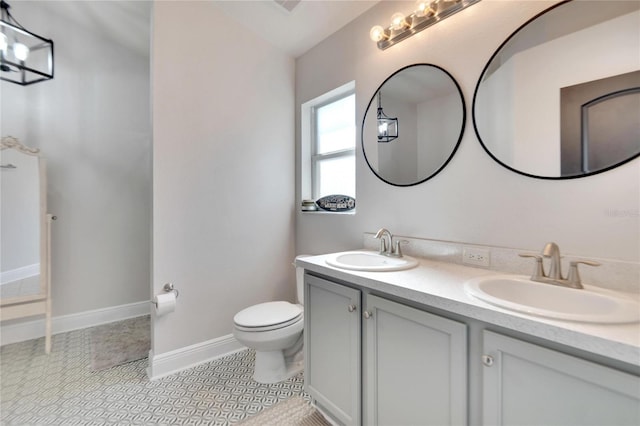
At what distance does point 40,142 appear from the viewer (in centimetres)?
241

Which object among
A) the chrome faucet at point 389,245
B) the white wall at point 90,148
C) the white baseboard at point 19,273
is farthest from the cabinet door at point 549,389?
the white baseboard at point 19,273

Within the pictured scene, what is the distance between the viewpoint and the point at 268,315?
180 cm

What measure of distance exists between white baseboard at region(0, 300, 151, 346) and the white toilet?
1.86 metres

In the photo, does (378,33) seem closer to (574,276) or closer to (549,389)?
(574,276)

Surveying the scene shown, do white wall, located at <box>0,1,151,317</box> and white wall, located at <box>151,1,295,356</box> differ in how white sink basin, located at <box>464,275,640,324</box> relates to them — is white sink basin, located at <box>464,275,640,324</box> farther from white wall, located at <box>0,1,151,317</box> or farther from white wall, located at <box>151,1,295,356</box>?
white wall, located at <box>0,1,151,317</box>

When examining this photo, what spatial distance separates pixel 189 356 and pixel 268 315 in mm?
749

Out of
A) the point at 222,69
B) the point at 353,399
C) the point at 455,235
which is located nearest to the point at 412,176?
the point at 455,235

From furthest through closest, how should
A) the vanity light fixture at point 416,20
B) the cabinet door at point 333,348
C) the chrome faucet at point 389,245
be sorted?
the chrome faucet at point 389,245
the vanity light fixture at point 416,20
the cabinet door at point 333,348

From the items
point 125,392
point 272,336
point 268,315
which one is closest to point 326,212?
point 268,315

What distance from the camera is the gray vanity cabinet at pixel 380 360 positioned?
36.6 inches

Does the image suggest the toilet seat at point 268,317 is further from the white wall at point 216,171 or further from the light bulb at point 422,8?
the light bulb at point 422,8

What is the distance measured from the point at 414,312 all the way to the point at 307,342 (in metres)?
0.73

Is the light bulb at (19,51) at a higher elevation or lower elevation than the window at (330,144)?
higher

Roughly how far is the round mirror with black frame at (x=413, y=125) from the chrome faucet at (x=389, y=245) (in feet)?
1.14
